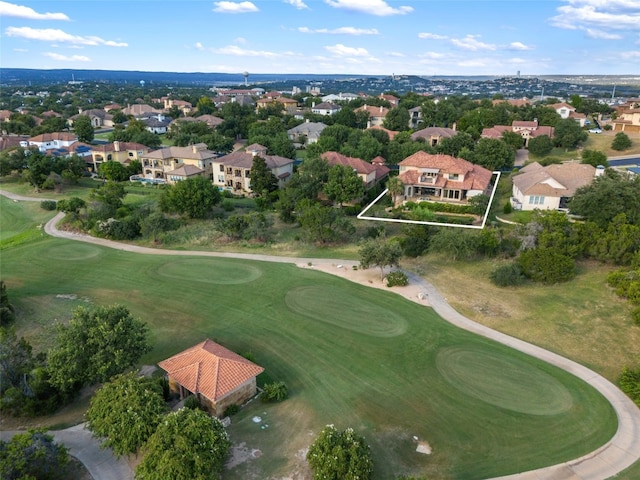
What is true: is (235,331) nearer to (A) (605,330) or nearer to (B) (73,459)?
(B) (73,459)

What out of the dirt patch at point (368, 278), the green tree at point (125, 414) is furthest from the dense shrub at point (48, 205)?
the green tree at point (125, 414)

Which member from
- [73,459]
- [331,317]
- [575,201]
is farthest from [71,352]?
[575,201]

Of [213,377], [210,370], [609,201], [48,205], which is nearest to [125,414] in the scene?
[213,377]

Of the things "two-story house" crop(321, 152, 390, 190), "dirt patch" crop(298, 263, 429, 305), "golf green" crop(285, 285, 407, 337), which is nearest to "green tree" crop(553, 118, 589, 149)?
"two-story house" crop(321, 152, 390, 190)

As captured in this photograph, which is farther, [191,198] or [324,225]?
[191,198]

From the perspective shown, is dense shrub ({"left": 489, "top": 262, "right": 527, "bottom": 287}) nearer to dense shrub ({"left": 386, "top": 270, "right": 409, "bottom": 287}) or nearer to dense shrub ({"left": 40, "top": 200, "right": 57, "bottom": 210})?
dense shrub ({"left": 386, "top": 270, "right": 409, "bottom": 287})

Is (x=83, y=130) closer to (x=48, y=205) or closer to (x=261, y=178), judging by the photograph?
(x=48, y=205)
